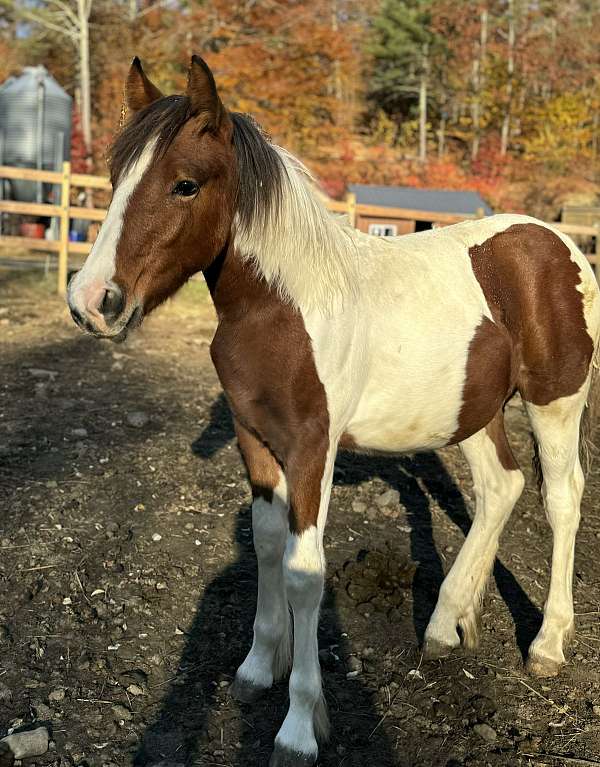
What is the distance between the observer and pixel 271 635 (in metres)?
2.97

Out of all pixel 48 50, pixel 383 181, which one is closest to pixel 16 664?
pixel 383 181

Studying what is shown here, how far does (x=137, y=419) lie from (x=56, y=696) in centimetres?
305

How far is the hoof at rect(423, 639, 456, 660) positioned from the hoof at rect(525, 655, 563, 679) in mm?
341

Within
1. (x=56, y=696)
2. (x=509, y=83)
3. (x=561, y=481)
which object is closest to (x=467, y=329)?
(x=561, y=481)

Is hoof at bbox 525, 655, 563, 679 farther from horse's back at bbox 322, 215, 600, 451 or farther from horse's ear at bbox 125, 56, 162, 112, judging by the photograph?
horse's ear at bbox 125, 56, 162, 112

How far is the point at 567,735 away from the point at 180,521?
2372 millimetres

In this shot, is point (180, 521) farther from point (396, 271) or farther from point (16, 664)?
point (396, 271)

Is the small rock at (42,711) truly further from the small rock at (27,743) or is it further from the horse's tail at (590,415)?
the horse's tail at (590,415)

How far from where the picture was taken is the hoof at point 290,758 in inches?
96.9

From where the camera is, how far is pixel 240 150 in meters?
2.37

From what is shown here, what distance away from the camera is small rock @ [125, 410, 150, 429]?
5590 millimetres

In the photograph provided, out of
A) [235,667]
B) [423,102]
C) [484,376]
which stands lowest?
[235,667]

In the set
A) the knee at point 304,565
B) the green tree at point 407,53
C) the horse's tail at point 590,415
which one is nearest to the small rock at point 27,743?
the knee at point 304,565

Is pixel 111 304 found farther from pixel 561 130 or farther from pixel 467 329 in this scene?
pixel 561 130
